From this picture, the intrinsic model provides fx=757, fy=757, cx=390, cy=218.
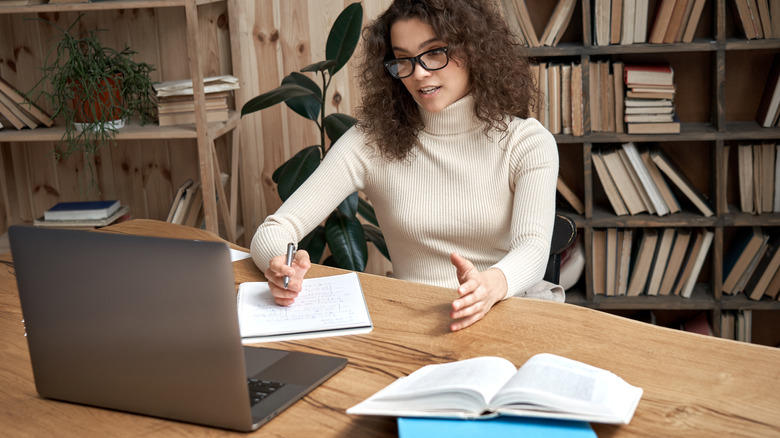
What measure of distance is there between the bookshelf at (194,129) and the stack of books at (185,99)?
0.10ft

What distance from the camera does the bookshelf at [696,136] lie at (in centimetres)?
260

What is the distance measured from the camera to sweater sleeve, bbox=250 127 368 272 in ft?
5.61

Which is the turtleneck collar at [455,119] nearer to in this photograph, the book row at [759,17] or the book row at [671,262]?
the book row at [671,262]

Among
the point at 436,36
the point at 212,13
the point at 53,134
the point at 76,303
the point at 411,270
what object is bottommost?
the point at 411,270

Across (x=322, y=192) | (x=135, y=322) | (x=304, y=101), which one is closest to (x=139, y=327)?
(x=135, y=322)

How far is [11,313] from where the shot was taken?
54.9 inches

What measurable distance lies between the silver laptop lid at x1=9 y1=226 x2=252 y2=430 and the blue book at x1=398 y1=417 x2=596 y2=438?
20 centimetres

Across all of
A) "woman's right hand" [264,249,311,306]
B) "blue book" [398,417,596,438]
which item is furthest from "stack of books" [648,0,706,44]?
"blue book" [398,417,596,438]

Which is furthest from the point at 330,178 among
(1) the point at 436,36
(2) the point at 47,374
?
(2) the point at 47,374

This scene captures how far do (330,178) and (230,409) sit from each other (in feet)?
3.20

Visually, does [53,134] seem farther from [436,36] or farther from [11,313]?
[436,36]

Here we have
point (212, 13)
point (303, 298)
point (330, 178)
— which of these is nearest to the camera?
point (303, 298)

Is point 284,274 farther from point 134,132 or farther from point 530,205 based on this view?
point 134,132

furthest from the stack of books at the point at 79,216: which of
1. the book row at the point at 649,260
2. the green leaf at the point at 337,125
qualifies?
the book row at the point at 649,260
